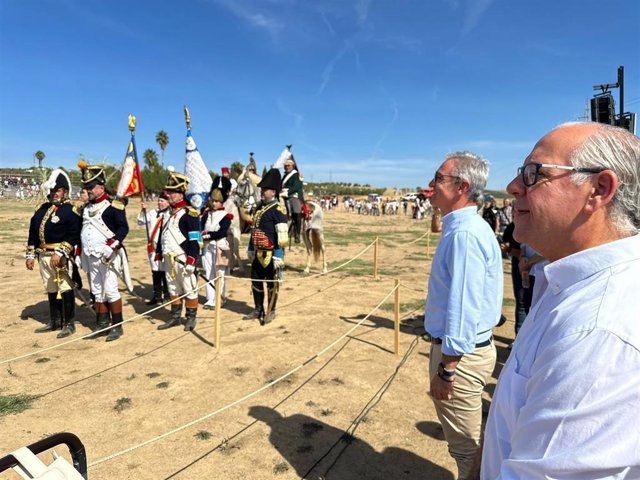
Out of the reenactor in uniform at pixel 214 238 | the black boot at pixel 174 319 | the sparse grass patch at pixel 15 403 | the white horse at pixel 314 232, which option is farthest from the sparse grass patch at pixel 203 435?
the white horse at pixel 314 232

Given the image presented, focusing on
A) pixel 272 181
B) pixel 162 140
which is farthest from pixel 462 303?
pixel 162 140

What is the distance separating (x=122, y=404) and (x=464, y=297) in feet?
12.1

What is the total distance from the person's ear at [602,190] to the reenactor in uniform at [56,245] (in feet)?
21.9

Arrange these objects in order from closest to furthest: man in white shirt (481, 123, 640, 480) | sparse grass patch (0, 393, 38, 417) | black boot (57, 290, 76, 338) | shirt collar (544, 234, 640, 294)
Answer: man in white shirt (481, 123, 640, 480) → shirt collar (544, 234, 640, 294) → sparse grass patch (0, 393, 38, 417) → black boot (57, 290, 76, 338)

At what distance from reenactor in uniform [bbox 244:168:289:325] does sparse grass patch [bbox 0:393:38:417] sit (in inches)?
122

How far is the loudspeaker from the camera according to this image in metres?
9.24

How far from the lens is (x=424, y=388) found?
15.0 feet

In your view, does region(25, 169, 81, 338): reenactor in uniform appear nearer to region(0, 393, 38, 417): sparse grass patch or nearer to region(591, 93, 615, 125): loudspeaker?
region(0, 393, 38, 417): sparse grass patch

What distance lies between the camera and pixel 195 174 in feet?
25.3

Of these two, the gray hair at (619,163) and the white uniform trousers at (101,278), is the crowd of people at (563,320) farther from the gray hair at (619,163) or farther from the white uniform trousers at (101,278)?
the white uniform trousers at (101,278)

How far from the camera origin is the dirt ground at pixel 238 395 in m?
3.28

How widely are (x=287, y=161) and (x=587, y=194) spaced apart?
9.29 m

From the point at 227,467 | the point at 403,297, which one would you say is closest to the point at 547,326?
the point at 227,467

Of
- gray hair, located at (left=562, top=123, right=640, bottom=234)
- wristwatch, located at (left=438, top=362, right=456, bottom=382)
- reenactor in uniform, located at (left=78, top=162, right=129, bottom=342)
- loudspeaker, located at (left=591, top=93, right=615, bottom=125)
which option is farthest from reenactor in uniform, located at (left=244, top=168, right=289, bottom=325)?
loudspeaker, located at (left=591, top=93, right=615, bottom=125)
